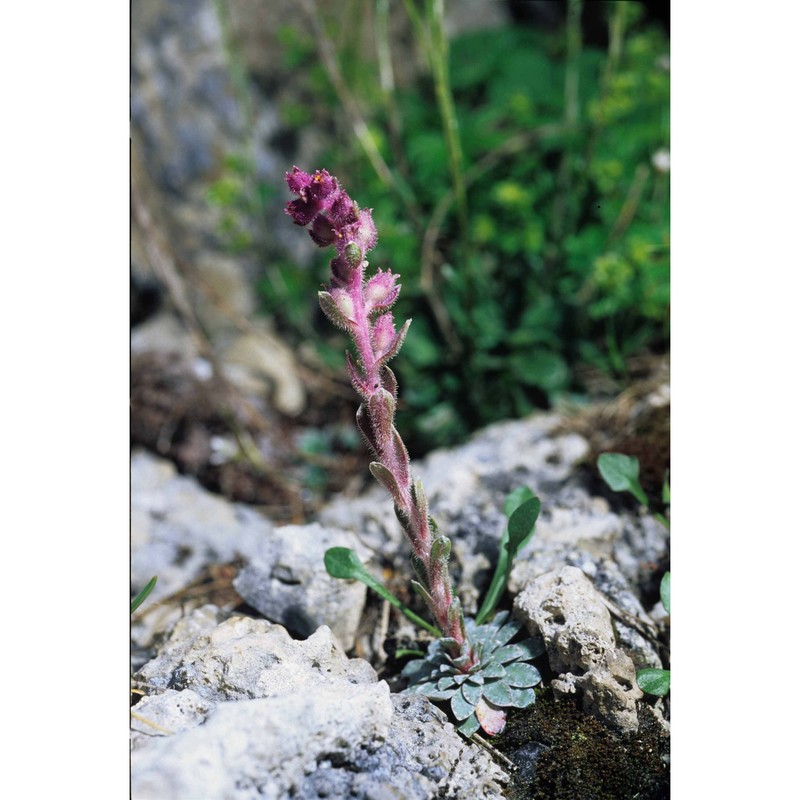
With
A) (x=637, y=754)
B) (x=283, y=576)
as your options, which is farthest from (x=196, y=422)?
(x=637, y=754)

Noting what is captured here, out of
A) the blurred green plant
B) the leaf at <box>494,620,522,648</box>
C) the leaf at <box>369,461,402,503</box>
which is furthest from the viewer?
the blurred green plant

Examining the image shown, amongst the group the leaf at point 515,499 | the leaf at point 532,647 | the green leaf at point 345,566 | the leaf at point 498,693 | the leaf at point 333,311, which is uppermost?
the leaf at point 333,311

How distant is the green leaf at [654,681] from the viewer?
5.03 feet

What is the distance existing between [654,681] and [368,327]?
0.88 meters

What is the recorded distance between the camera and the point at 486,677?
5.00ft

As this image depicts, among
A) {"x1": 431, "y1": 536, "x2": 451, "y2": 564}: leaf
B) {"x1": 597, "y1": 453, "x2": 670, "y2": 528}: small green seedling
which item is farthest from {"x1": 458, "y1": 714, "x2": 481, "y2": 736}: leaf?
{"x1": 597, "y1": 453, "x2": 670, "y2": 528}: small green seedling

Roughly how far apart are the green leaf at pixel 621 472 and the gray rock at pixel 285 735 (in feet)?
2.36

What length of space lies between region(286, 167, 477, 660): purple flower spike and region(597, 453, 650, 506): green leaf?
62 centimetres

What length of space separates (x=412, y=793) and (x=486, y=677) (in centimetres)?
27

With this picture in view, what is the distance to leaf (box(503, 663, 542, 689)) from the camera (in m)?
1.51

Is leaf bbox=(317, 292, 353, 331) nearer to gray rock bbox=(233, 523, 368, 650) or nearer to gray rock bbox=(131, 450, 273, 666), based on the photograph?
gray rock bbox=(233, 523, 368, 650)

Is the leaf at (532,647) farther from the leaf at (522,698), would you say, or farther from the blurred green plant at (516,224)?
the blurred green plant at (516,224)

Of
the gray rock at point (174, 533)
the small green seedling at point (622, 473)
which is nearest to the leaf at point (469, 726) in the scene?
the small green seedling at point (622, 473)

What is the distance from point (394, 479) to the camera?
1399 millimetres
